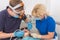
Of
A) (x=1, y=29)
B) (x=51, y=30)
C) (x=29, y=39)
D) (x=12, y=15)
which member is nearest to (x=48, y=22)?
(x=51, y=30)

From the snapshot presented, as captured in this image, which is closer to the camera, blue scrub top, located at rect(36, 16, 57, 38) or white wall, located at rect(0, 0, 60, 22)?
blue scrub top, located at rect(36, 16, 57, 38)

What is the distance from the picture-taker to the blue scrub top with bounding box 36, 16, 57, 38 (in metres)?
1.94

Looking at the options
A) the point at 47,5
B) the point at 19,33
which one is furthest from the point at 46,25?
the point at 47,5

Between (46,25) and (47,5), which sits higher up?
(47,5)

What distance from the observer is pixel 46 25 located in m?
1.98

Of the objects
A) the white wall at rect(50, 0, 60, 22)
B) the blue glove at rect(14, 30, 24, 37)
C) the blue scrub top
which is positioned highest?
the white wall at rect(50, 0, 60, 22)

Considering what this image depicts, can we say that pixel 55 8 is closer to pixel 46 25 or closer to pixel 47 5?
pixel 47 5

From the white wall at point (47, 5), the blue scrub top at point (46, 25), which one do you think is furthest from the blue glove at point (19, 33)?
the white wall at point (47, 5)

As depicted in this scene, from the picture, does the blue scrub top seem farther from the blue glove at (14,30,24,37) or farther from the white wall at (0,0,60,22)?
the white wall at (0,0,60,22)

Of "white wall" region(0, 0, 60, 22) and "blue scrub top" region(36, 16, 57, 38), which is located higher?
"white wall" region(0, 0, 60, 22)

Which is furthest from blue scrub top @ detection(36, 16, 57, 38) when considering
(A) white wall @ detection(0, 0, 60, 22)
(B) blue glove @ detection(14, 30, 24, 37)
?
(A) white wall @ detection(0, 0, 60, 22)

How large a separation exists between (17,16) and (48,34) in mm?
443

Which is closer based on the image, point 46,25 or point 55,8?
point 46,25

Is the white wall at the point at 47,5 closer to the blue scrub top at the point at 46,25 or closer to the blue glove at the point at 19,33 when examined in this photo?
the blue scrub top at the point at 46,25
